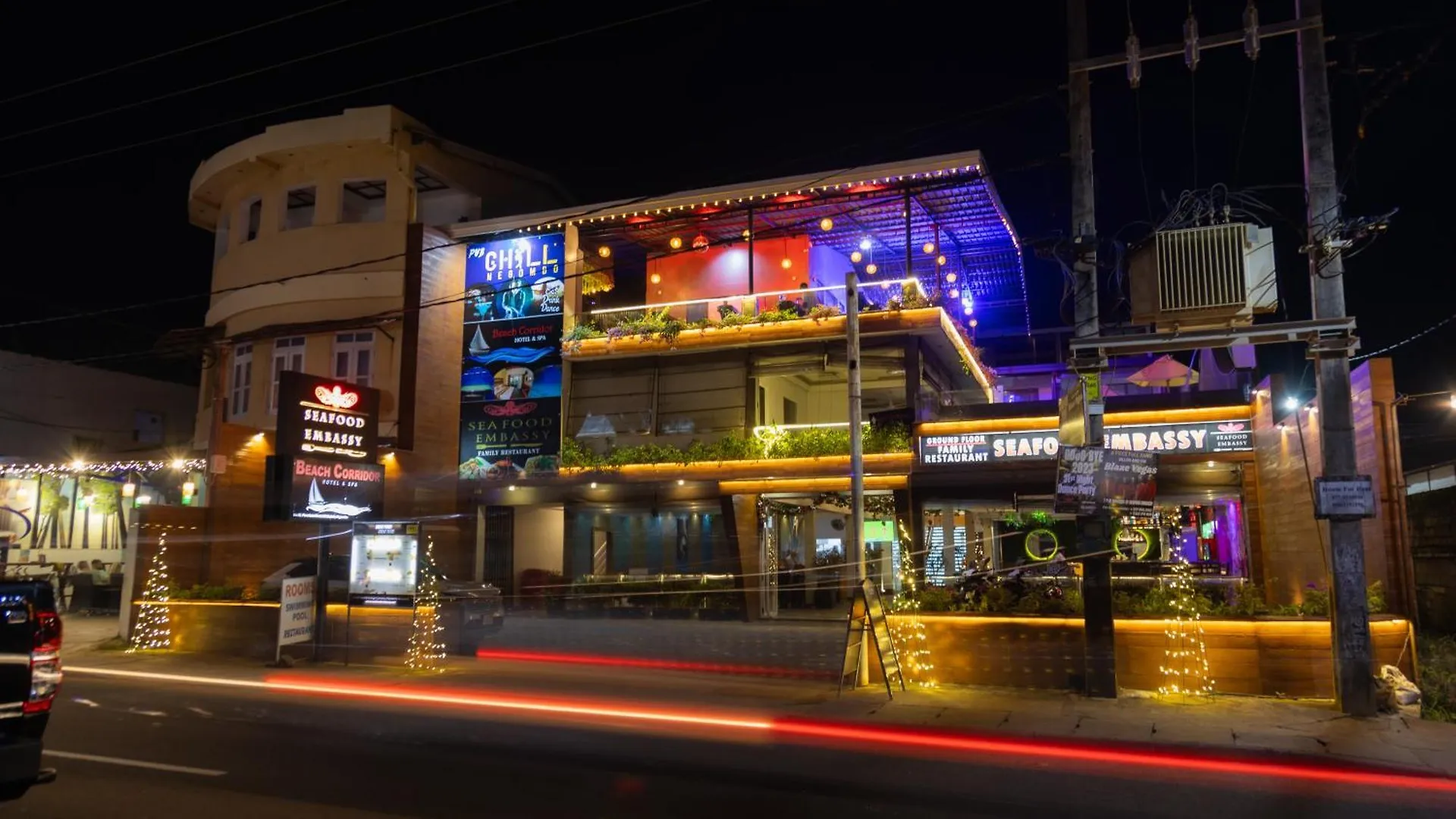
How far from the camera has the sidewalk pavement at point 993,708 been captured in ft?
31.0

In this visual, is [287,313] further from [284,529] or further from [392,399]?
[284,529]

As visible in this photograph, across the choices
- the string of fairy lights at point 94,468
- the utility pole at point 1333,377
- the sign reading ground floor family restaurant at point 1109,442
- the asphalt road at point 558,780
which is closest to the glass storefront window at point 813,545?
the sign reading ground floor family restaurant at point 1109,442

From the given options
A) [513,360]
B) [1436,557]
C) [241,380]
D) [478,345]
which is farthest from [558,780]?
[241,380]

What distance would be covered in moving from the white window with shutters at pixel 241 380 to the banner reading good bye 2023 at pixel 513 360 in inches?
292

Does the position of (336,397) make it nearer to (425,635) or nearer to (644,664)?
(425,635)

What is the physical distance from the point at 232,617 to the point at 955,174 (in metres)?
17.9

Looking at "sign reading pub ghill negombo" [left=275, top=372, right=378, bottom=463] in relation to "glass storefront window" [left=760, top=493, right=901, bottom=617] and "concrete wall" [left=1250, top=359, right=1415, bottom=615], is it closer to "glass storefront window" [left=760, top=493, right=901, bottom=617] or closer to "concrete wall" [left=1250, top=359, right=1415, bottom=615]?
"glass storefront window" [left=760, top=493, right=901, bottom=617]

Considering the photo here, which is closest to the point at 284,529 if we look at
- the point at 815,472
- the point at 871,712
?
the point at 815,472

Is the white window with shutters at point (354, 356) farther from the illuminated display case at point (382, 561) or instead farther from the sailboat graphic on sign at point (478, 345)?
the illuminated display case at point (382, 561)

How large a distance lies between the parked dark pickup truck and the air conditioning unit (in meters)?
Result: 11.2

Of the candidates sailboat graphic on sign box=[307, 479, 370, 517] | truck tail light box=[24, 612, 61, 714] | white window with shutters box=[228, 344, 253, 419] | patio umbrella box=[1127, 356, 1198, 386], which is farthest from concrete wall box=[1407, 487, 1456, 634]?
white window with shutters box=[228, 344, 253, 419]

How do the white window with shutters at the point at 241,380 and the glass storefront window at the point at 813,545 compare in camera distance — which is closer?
the glass storefront window at the point at 813,545

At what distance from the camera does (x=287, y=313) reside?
91.7 feet

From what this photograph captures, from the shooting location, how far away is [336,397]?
66.5 ft
